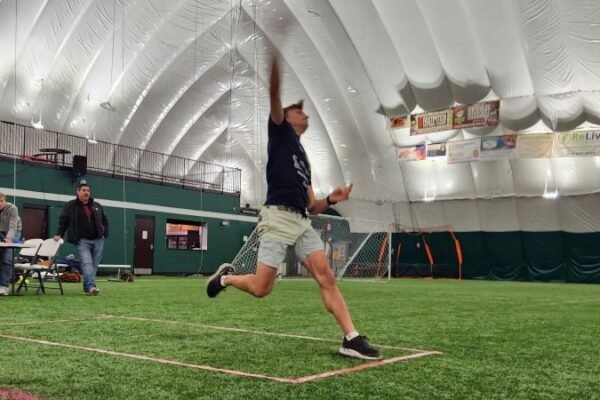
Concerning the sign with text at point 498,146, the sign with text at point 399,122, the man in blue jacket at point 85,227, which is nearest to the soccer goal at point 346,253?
the sign with text at point 399,122

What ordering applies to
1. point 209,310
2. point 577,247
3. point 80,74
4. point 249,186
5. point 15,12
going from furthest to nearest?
point 249,186 < point 577,247 < point 80,74 < point 15,12 < point 209,310

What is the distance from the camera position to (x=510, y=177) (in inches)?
1201

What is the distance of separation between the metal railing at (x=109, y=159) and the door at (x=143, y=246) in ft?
6.45

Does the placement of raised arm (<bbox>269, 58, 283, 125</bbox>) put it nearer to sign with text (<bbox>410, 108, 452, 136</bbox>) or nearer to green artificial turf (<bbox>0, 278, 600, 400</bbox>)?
green artificial turf (<bbox>0, 278, 600, 400</bbox>)

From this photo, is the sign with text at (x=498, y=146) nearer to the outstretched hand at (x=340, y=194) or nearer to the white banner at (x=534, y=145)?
the white banner at (x=534, y=145)

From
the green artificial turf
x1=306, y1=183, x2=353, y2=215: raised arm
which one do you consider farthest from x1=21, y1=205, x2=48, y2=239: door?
x1=306, y1=183, x2=353, y2=215: raised arm

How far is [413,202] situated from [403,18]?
12.6 meters

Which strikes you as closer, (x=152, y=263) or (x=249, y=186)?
(x=152, y=263)

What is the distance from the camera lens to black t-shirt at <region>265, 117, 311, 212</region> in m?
4.61

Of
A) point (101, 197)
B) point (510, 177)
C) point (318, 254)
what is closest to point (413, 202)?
point (510, 177)

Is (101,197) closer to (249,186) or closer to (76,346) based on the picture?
(249,186)

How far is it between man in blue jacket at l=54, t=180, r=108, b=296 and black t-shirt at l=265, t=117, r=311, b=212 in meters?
7.06

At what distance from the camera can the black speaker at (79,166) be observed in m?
24.1

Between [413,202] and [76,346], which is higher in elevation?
[413,202]
